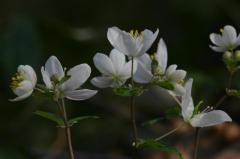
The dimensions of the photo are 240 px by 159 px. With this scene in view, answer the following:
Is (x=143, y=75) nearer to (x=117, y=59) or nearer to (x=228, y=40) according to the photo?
(x=117, y=59)

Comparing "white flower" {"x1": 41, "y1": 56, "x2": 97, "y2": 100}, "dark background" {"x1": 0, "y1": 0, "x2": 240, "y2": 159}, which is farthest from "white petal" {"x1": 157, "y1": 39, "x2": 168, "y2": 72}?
"dark background" {"x1": 0, "y1": 0, "x2": 240, "y2": 159}

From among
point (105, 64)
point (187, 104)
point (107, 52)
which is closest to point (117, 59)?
point (105, 64)

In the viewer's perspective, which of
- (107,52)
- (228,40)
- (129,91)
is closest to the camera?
(129,91)

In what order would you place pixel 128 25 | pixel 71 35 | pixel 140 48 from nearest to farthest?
pixel 140 48 < pixel 71 35 < pixel 128 25

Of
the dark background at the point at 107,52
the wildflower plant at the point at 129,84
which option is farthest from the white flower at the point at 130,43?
the dark background at the point at 107,52

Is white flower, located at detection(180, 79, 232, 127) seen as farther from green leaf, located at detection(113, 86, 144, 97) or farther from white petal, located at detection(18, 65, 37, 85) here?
white petal, located at detection(18, 65, 37, 85)

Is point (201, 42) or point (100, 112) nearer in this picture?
point (100, 112)

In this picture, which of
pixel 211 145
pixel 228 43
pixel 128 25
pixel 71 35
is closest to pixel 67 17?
pixel 128 25

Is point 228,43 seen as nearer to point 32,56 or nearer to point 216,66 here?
point 32,56
